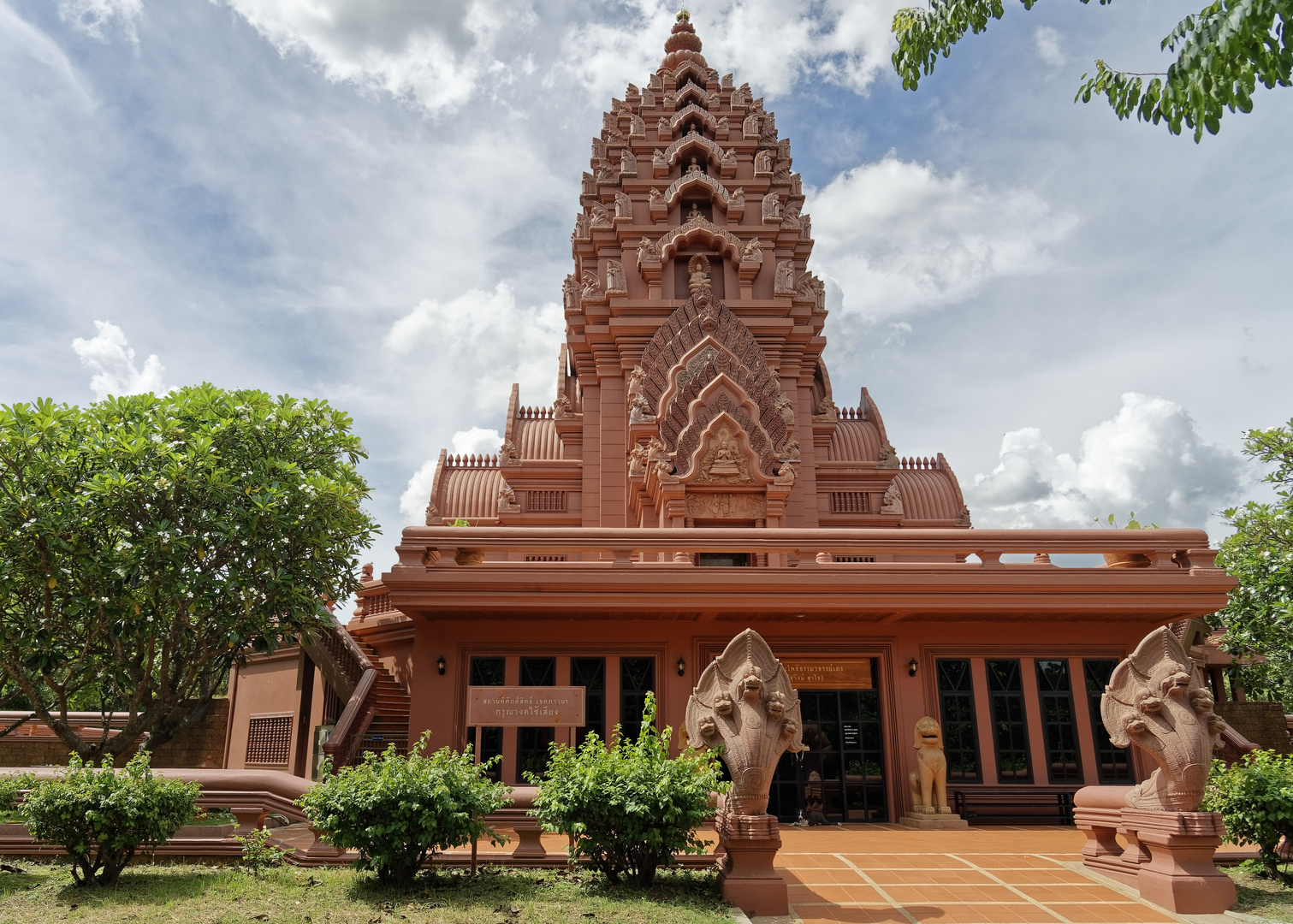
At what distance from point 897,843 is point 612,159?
17722 millimetres

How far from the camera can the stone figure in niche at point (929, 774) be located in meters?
12.5

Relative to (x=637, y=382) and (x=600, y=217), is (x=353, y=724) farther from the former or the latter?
(x=600, y=217)

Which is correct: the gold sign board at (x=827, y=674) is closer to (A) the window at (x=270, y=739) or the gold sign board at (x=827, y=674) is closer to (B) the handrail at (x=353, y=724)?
(B) the handrail at (x=353, y=724)

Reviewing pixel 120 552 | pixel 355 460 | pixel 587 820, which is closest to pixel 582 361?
pixel 355 460

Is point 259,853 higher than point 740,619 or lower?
lower

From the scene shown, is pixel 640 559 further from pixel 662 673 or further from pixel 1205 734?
pixel 1205 734

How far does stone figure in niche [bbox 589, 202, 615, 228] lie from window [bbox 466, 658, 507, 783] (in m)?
11.2

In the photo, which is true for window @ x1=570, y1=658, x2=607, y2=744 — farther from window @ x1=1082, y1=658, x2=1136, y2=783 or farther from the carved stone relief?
window @ x1=1082, y1=658, x2=1136, y2=783

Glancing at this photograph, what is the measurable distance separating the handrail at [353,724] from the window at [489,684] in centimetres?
248

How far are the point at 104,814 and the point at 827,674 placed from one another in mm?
9703

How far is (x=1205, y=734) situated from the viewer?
313 inches

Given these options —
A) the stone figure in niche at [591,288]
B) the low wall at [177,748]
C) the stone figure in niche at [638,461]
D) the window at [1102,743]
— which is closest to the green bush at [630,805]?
the window at [1102,743]

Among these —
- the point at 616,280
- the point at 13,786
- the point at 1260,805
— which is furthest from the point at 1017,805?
the point at 616,280

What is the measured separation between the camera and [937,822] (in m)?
12.2
